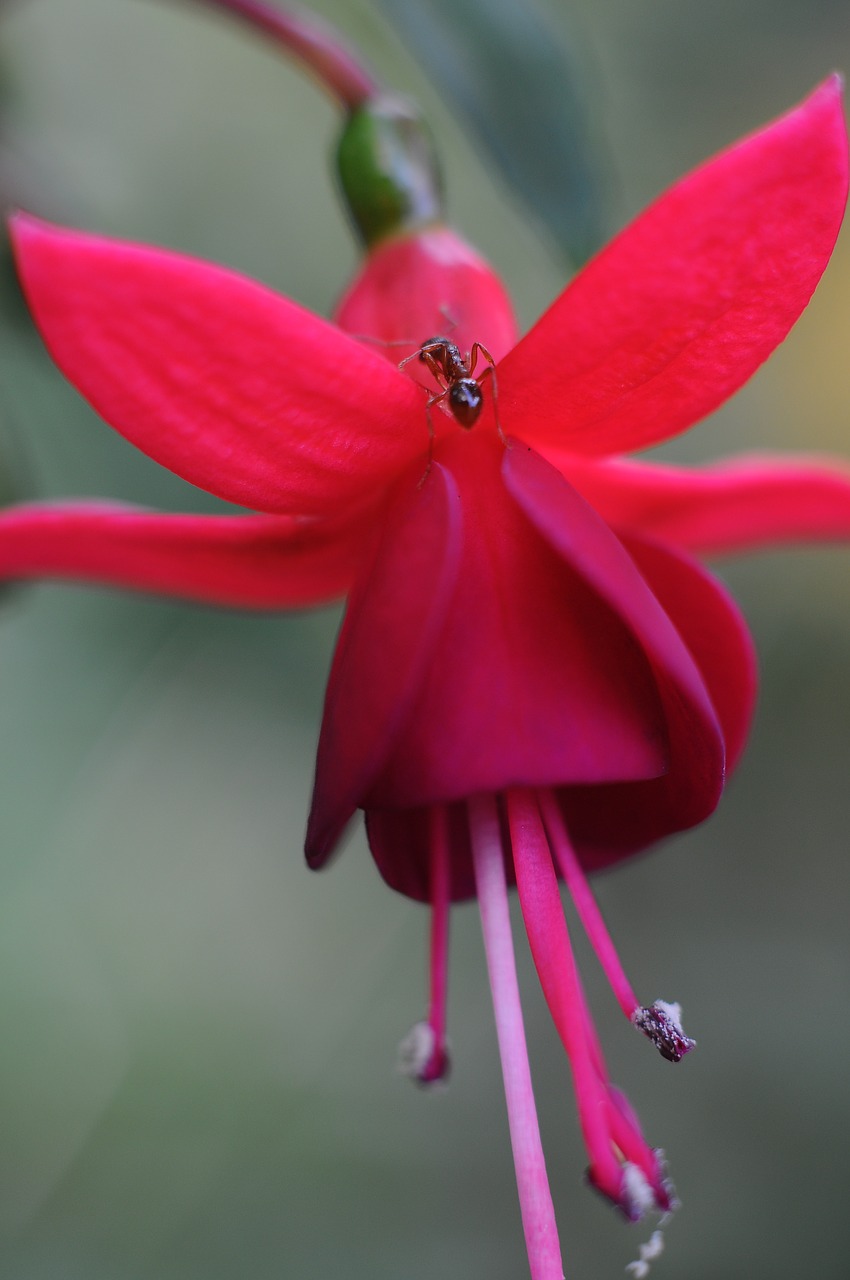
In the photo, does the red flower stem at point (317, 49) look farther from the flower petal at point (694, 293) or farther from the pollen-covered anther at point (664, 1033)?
the pollen-covered anther at point (664, 1033)

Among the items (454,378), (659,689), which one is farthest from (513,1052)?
(454,378)

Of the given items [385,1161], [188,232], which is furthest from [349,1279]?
[188,232]

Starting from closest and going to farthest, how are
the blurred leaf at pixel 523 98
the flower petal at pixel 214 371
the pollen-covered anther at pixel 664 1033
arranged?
the flower petal at pixel 214 371, the pollen-covered anther at pixel 664 1033, the blurred leaf at pixel 523 98

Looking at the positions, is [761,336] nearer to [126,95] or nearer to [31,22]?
[31,22]

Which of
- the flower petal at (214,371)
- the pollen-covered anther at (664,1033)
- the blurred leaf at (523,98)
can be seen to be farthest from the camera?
the blurred leaf at (523,98)

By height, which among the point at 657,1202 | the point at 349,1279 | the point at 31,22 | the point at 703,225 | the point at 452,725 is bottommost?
the point at 349,1279

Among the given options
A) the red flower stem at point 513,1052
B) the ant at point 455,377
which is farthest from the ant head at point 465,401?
the red flower stem at point 513,1052

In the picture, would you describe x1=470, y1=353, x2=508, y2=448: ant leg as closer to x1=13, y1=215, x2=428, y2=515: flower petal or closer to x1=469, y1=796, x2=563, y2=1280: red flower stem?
x1=13, y1=215, x2=428, y2=515: flower petal
